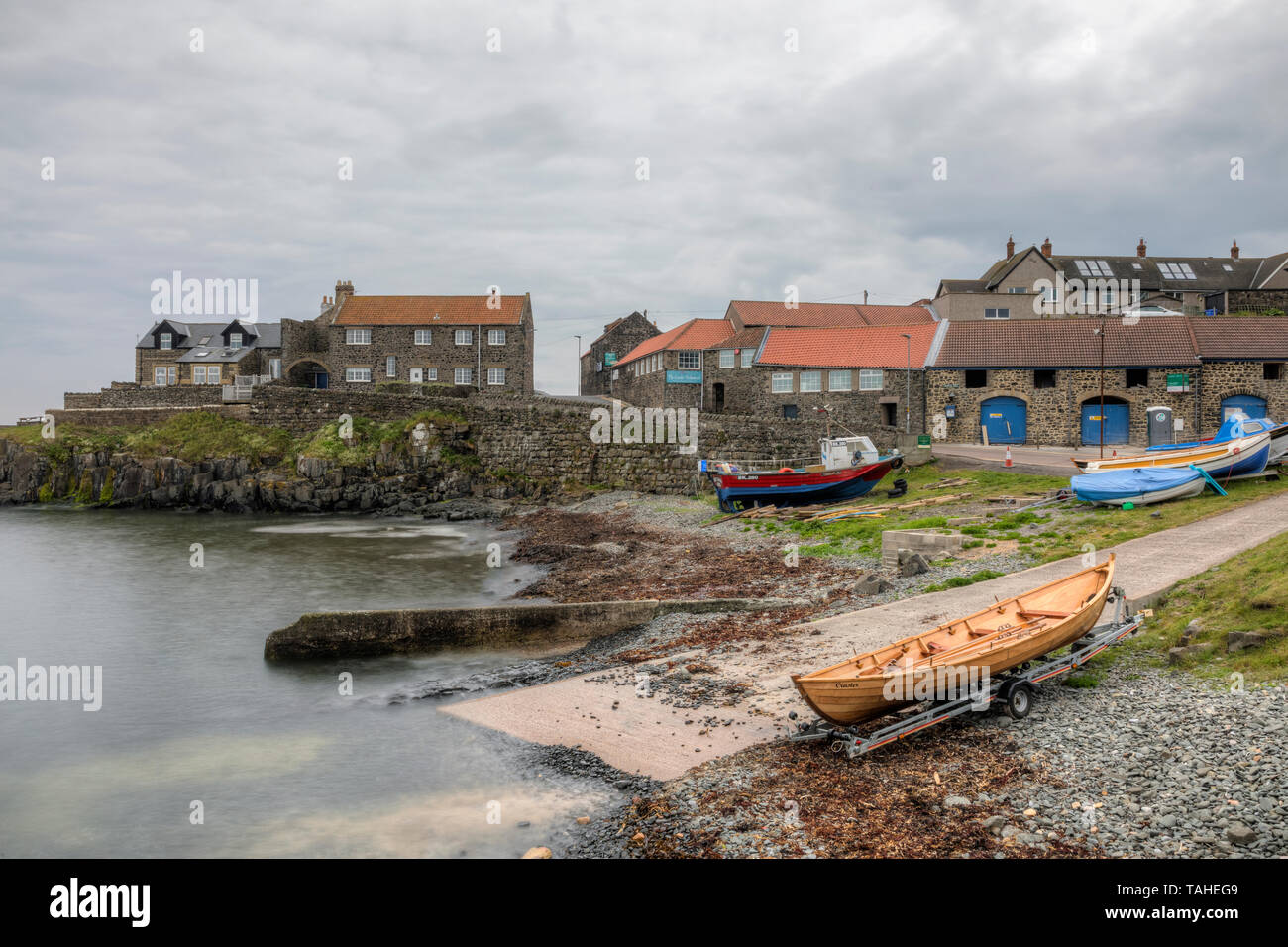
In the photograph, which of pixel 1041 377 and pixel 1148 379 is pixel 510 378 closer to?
pixel 1041 377

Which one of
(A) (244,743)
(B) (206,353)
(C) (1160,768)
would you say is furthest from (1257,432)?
(B) (206,353)

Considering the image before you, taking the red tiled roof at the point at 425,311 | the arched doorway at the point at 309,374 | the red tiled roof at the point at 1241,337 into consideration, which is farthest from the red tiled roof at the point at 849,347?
the arched doorway at the point at 309,374

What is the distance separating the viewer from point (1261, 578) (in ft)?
37.8

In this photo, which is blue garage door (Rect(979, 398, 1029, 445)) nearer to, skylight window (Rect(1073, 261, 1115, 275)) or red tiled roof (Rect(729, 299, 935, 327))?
red tiled roof (Rect(729, 299, 935, 327))

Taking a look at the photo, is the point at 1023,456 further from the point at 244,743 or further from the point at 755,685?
the point at 244,743

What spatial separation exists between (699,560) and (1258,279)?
5287cm

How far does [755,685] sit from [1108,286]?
182 ft

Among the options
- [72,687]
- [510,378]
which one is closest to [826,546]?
[72,687]

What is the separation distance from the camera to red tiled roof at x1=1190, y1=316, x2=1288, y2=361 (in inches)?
1441

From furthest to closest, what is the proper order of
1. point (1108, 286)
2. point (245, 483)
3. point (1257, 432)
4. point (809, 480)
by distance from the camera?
point (1108, 286), point (245, 483), point (809, 480), point (1257, 432)

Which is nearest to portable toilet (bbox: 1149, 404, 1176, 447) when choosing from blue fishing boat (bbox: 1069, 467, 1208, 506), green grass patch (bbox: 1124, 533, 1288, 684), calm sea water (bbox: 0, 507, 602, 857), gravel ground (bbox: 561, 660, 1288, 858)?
blue fishing boat (bbox: 1069, 467, 1208, 506)

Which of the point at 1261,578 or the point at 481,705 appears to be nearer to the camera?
the point at 1261,578

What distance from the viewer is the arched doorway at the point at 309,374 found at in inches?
2282

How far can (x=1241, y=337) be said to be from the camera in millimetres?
37344
